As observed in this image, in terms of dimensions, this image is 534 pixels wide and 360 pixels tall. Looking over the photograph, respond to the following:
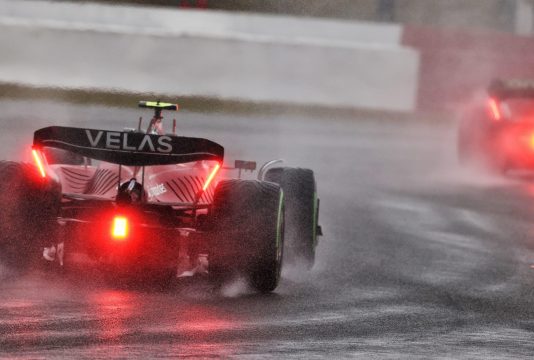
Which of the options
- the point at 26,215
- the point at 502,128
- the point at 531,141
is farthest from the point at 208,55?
the point at 26,215

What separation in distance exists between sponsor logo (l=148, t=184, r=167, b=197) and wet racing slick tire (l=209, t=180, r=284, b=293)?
88 centimetres

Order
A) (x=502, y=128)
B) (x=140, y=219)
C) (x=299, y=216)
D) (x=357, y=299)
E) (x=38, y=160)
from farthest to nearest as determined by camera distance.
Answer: (x=502, y=128) < (x=299, y=216) < (x=38, y=160) < (x=357, y=299) < (x=140, y=219)

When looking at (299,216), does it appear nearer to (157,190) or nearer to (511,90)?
(157,190)

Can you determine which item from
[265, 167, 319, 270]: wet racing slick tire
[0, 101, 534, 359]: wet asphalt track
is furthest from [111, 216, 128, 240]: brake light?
[265, 167, 319, 270]: wet racing slick tire

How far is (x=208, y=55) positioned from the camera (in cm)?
2678

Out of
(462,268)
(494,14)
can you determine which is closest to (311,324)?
(462,268)

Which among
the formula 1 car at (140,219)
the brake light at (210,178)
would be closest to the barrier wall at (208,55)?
the brake light at (210,178)

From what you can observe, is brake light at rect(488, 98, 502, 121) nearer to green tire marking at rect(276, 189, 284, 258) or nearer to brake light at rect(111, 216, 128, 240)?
green tire marking at rect(276, 189, 284, 258)

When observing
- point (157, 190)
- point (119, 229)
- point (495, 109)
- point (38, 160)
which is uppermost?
point (495, 109)

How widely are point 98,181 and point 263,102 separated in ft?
53.2

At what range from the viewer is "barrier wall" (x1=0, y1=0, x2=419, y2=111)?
1020 inches

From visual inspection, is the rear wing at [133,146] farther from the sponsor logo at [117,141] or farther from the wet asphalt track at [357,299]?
the wet asphalt track at [357,299]

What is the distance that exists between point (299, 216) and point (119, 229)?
1.79 m

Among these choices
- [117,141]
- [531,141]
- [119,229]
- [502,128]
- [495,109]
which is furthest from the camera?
[495,109]
